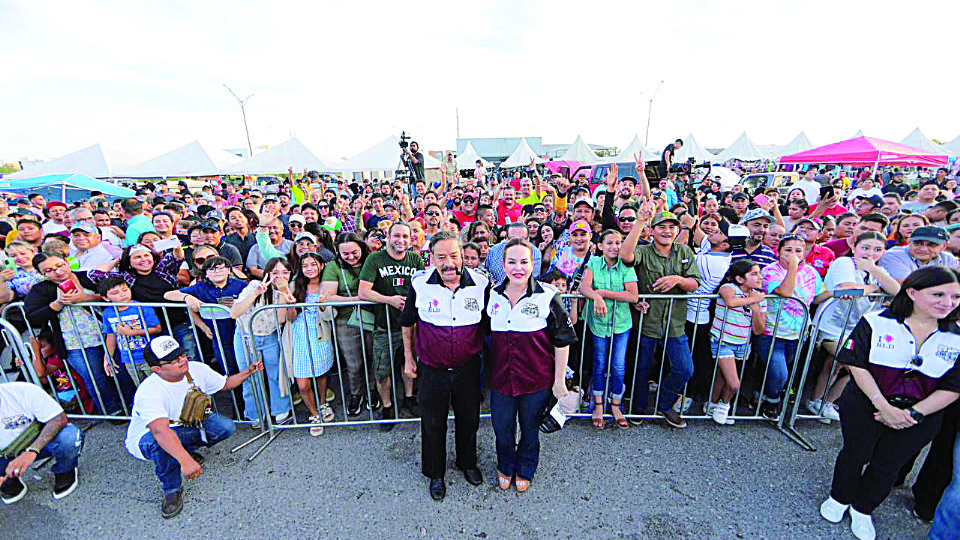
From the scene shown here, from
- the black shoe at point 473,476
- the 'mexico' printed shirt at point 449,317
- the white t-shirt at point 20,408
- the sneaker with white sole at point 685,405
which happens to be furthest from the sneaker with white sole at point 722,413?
the white t-shirt at point 20,408

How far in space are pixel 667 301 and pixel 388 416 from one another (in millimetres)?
2896

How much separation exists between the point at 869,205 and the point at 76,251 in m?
11.1

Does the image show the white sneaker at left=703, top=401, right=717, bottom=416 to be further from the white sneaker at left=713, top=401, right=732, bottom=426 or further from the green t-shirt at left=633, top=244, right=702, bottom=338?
the green t-shirt at left=633, top=244, right=702, bottom=338

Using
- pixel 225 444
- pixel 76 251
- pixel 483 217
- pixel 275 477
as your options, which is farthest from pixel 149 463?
pixel 483 217

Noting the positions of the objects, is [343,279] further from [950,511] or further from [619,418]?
[950,511]

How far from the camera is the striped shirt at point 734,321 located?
3.56 meters

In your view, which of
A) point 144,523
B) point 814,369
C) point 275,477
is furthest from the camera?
point 814,369

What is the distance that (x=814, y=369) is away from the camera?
4098 mm

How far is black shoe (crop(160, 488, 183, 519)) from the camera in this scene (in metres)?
2.94

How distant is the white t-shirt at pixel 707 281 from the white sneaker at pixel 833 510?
1.56 meters

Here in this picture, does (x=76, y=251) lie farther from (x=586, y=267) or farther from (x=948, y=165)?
(x=948, y=165)

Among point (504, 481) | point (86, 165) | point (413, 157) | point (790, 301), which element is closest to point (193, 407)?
point (504, 481)

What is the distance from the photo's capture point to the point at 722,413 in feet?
12.4

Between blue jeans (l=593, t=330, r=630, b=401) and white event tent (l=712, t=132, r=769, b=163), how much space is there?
32796mm
